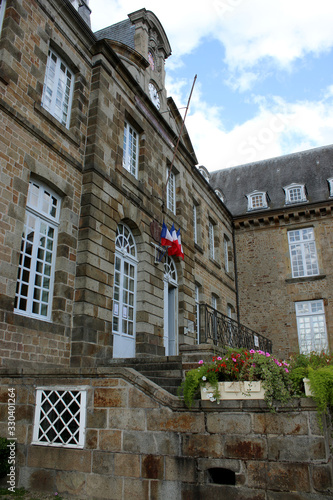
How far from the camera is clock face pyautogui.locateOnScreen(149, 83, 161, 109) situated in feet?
39.3

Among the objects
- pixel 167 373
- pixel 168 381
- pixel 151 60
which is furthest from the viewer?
pixel 151 60

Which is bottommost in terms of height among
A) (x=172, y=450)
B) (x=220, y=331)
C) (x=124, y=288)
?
(x=172, y=450)

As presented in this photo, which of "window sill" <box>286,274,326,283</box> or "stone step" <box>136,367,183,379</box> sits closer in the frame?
"stone step" <box>136,367,183,379</box>

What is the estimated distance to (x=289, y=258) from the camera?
17016mm

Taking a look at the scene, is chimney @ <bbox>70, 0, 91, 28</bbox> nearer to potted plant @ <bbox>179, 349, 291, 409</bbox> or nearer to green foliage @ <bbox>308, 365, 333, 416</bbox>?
potted plant @ <bbox>179, 349, 291, 409</bbox>

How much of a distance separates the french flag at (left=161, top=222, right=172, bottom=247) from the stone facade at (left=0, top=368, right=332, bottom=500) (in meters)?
5.77

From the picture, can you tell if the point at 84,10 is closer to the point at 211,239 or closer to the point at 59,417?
the point at 211,239

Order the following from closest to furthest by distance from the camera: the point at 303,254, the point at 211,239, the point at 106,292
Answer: the point at 106,292, the point at 211,239, the point at 303,254

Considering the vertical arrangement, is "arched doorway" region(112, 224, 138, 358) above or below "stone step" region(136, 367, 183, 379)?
above

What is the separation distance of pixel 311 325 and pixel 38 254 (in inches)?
468

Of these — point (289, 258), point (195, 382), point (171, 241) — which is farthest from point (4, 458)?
point (289, 258)

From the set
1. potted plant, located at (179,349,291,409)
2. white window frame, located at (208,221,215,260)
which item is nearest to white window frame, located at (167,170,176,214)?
white window frame, located at (208,221,215,260)

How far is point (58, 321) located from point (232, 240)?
39.6 feet

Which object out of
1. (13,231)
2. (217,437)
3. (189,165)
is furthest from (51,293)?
(189,165)
